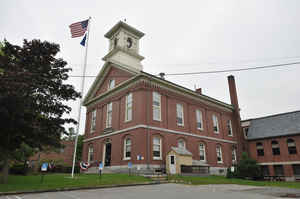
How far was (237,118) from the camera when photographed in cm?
3334

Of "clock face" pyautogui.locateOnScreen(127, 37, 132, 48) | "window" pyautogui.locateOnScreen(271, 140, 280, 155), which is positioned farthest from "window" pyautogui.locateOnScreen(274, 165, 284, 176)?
"clock face" pyautogui.locateOnScreen(127, 37, 132, 48)

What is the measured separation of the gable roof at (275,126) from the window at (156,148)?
1773 centimetres

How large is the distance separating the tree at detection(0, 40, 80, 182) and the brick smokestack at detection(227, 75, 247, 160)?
25.5 metres

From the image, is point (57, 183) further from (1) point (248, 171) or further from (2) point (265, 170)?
(2) point (265, 170)

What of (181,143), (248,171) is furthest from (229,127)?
(181,143)

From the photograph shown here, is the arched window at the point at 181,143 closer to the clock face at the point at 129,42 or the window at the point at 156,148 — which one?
the window at the point at 156,148

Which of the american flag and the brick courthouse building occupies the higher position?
the american flag

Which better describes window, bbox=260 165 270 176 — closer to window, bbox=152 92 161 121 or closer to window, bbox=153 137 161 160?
window, bbox=153 137 161 160

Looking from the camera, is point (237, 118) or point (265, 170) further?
point (237, 118)

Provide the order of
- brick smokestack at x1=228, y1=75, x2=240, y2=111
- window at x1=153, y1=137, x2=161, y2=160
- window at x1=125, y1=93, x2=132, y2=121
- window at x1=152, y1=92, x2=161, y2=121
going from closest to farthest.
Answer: window at x1=153, y1=137, x2=161, y2=160 → window at x1=152, y1=92, x2=161, y2=121 → window at x1=125, y1=93, x2=132, y2=121 → brick smokestack at x1=228, y1=75, x2=240, y2=111

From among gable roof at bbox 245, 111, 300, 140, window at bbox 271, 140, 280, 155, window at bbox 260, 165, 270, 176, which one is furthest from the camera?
window at bbox 260, 165, 270, 176

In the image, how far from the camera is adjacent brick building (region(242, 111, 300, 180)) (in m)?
28.1

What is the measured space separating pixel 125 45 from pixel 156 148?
15.0m

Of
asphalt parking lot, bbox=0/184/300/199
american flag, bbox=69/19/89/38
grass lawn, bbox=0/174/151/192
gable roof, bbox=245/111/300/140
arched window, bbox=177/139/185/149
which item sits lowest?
asphalt parking lot, bbox=0/184/300/199
